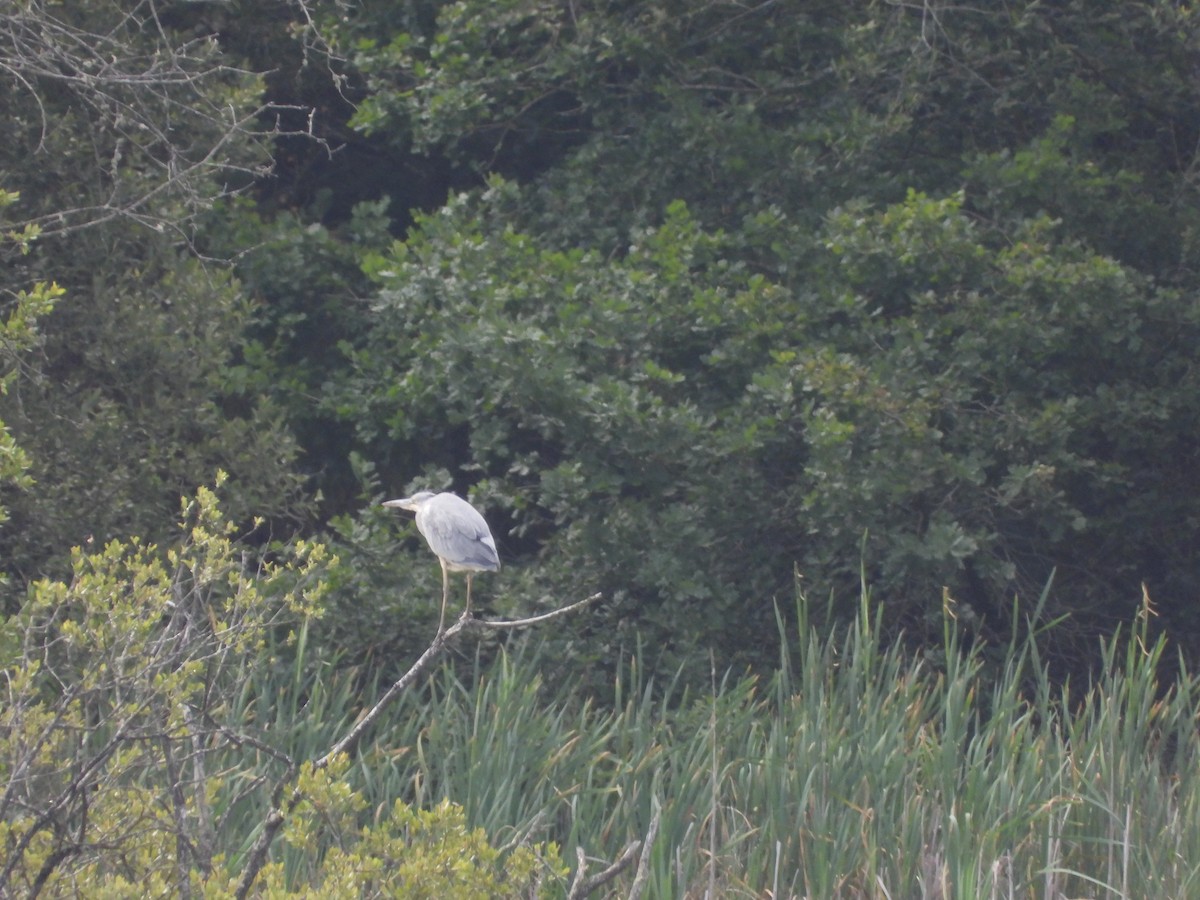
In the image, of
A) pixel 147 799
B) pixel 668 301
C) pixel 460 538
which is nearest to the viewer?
pixel 147 799

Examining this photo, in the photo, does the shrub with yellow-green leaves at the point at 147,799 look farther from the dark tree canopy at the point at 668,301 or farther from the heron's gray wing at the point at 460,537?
the dark tree canopy at the point at 668,301

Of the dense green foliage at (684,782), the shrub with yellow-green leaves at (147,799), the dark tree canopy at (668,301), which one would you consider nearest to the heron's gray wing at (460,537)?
the dense green foliage at (684,782)

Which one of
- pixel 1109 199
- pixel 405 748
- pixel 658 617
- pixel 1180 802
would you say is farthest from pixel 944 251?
pixel 405 748

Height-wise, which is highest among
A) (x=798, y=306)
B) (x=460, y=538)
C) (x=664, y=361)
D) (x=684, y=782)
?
(x=798, y=306)

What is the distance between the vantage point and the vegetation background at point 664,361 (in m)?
4.87

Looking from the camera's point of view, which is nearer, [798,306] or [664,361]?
[798,306]

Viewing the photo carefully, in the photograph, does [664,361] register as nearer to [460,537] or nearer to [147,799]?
[460,537]

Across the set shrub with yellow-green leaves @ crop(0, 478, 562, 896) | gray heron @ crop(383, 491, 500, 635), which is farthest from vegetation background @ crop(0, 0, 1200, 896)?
shrub with yellow-green leaves @ crop(0, 478, 562, 896)

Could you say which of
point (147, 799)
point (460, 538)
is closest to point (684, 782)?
point (460, 538)

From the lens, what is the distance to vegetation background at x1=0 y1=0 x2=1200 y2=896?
4.87 meters

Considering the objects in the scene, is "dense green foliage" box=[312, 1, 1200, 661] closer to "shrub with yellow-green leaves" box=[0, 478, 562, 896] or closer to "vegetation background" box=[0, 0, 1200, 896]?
"vegetation background" box=[0, 0, 1200, 896]

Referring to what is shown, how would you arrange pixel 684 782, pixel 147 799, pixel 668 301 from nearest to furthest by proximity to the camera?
pixel 147 799 → pixel 684 782 → pixel 668 301

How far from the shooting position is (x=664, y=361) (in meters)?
6.48

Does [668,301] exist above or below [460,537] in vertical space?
above
